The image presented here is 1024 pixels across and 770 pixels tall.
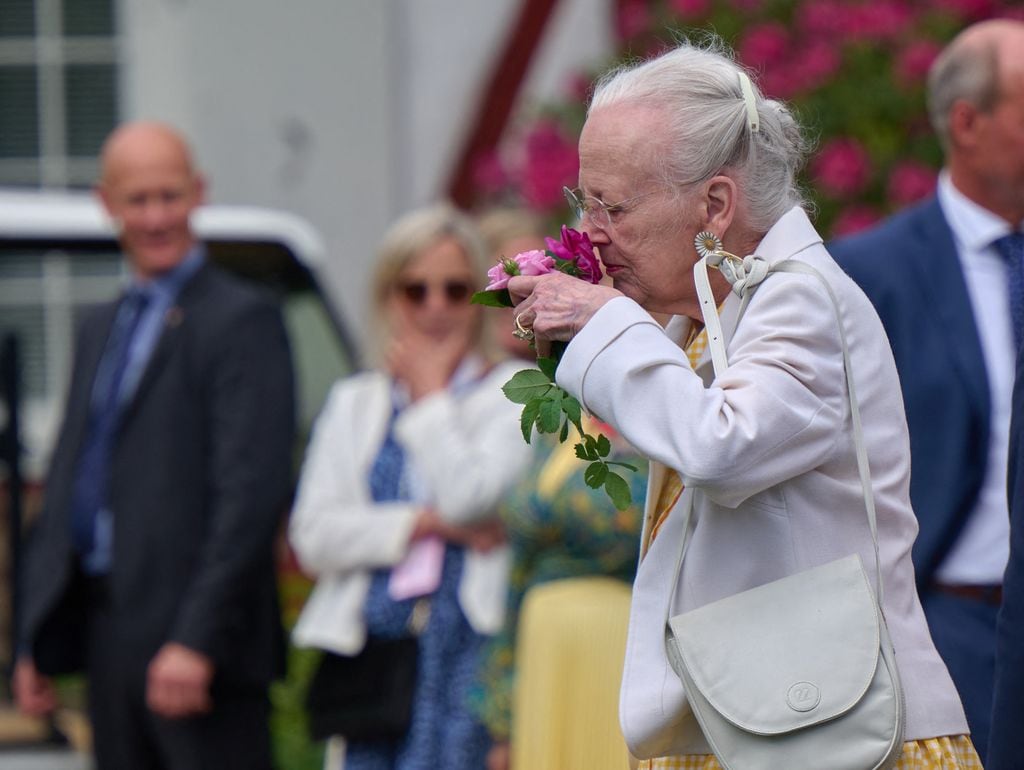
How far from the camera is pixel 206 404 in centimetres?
459

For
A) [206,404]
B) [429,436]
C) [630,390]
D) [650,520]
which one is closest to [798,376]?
[630,390]

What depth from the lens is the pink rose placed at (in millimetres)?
2309

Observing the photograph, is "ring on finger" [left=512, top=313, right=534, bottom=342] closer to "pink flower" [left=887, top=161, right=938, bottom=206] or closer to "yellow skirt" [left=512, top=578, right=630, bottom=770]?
"yellow skirt" [left=512, top=578, right=630, bottom=770]

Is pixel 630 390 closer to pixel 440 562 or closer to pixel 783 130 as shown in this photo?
pixel 783 130

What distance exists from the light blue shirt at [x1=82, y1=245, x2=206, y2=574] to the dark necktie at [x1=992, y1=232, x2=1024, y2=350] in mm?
2170

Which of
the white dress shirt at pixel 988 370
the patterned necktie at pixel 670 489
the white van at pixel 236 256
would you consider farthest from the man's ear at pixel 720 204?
the white van at pixel 236 256

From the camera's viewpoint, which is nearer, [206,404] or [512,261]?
[512,261]

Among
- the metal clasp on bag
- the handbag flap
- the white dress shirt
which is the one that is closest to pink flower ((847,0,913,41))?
the white dress shirt

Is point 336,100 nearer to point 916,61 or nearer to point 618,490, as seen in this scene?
point 916,61

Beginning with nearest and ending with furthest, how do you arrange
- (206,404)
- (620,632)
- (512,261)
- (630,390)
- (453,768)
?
(630,390) < (512,261) < (620,632) < (453,768) < (206,404)

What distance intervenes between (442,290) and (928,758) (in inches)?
108

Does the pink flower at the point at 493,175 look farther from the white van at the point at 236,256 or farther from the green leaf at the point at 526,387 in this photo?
the green leaf at the point at 526,387

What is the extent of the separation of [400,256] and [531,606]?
1.21 meters

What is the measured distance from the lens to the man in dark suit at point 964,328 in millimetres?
3434
